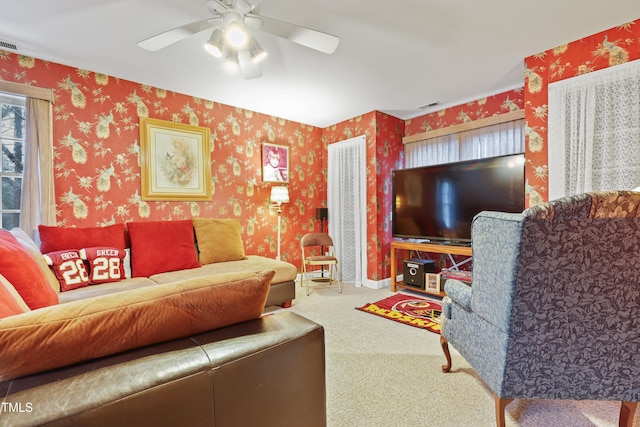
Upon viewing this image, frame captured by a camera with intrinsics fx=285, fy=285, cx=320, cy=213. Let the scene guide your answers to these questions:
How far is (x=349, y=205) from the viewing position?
14.5ft

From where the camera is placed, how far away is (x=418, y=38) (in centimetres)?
232

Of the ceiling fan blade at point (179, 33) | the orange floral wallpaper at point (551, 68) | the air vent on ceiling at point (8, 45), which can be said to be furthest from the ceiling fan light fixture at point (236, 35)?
the orange floral wallpaper at point (551, 68)

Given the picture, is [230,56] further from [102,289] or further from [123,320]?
[102,289]

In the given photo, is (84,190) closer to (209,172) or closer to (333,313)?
(209,172)

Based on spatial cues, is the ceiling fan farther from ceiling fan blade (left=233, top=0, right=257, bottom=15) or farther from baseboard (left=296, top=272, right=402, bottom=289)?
baseboard (left=296, top=272, right=402, bottom=289)

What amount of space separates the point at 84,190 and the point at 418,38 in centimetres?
339

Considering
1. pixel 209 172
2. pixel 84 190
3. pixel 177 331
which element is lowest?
pixel 177 331

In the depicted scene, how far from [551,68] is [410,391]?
2922mm

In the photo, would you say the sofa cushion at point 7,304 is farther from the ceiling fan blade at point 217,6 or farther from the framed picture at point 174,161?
the framed picture at point 174,161

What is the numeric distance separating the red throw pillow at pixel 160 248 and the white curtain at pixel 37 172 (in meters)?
0.66

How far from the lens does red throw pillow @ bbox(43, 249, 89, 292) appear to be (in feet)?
7.26

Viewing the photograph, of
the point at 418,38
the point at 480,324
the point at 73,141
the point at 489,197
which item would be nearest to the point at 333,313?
the point at 480,324

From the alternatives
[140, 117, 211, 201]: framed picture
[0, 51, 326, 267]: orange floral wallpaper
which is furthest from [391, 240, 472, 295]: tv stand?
[140, 117, 211, 201]: framed picture

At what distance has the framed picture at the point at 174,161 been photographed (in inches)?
124
